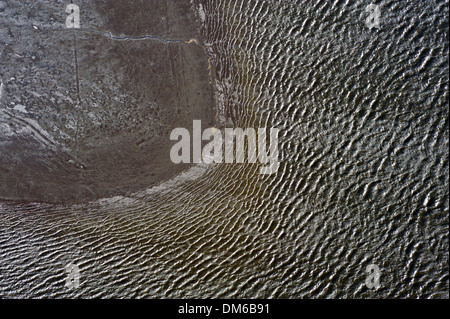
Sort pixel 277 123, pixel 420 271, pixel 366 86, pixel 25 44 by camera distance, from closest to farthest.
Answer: pixel 420 271
pixel 366 86
pixel 277 123
pixel 25 44

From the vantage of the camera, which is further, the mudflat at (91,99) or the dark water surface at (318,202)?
the mudflat at (91,99)

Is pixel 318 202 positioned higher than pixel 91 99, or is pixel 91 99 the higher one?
pixel 91 99

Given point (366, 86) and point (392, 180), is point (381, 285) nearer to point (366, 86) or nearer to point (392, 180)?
point (392, 180)

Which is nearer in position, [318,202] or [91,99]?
[318,202]

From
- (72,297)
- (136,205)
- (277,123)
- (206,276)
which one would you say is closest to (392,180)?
(277,123)
